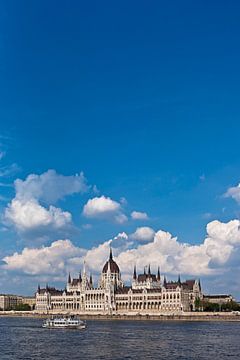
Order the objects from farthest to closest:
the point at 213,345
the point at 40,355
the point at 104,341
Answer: the point at 104,341, the point at 213,345, the point at 40,355

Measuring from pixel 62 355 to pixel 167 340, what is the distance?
24357mm

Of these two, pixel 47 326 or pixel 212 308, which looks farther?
pixel 212 308

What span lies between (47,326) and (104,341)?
156 feet

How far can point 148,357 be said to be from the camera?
200 feet

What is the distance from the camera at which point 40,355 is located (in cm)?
6316

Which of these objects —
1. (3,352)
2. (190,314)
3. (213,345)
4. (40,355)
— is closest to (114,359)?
(40,355)

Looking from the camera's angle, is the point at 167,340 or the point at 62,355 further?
the point at 167,340

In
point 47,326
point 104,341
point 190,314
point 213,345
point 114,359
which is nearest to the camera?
point 114,359

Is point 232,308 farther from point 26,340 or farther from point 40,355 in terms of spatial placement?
point 40,355

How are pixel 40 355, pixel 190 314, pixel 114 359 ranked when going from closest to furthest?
pixel 114 359
pixel 40 355
pixel 190 314

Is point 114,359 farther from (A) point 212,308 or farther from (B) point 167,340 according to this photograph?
(A) point 212,308

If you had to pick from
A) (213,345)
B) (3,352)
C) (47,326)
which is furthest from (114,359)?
(47,326)

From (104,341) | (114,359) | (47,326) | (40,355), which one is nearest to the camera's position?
(114,359)

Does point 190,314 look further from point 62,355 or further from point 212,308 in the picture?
point 62,355
